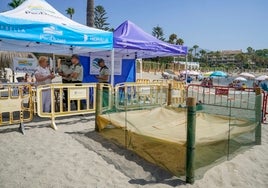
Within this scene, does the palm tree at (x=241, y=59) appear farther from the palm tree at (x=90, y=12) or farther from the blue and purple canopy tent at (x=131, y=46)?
the blue and purple canopy tent at (x=131, y=46)

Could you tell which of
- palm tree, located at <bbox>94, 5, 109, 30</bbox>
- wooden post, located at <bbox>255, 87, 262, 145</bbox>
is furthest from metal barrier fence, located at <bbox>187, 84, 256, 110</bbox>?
palm tree, located at <bbox>94, 5, 109, 30</bbox>

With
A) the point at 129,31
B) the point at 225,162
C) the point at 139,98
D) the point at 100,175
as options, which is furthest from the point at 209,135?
the point at 129,31

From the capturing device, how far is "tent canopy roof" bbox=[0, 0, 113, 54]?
6.14 meters

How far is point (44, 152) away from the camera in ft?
15.7

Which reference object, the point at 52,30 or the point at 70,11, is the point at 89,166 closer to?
the point at 52,30

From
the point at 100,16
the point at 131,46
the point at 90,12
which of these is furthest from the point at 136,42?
the point at 100,16

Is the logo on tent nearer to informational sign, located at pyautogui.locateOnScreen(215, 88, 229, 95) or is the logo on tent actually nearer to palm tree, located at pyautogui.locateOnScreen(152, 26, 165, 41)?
informational sign, located at pyautogui.locateOnScreen(215, 88, 229, 95)

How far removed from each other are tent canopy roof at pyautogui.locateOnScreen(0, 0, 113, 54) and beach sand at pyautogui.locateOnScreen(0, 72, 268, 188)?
Answer: 2551mm

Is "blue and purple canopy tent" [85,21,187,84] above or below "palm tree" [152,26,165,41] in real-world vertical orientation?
below

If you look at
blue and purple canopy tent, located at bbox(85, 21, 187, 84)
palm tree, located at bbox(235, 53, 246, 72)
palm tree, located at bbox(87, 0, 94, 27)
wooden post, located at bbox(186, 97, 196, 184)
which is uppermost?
palm tree, located at bbox(235, 53, 246, 72)

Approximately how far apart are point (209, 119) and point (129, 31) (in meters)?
4.77

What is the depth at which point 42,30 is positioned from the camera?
6.55m

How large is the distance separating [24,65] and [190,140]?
10.4 m

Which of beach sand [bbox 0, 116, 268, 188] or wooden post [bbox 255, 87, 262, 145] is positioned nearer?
beach sand [bbox 0, 116, 268, 188]
